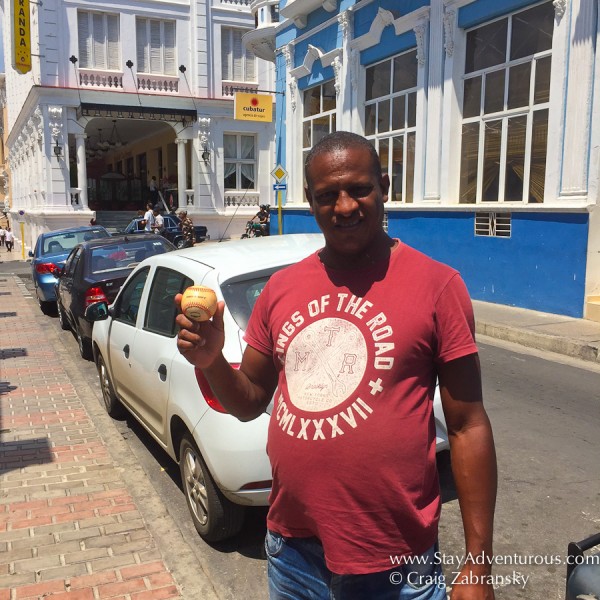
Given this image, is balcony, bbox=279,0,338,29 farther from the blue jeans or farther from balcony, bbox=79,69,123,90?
the blue jeans

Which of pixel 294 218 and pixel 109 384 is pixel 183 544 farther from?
pixel 294 218

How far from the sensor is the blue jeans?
1.69 metres

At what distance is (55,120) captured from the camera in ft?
88.8

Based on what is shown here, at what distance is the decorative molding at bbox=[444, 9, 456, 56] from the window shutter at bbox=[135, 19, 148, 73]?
1980 centimetres

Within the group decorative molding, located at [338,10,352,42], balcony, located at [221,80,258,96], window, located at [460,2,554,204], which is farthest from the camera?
balcony, located at [221,80,258,96]

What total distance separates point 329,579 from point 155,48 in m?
30.5

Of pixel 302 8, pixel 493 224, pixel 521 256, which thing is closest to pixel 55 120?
pixel 302 8

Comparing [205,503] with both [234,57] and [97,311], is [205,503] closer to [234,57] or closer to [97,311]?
[97,311]

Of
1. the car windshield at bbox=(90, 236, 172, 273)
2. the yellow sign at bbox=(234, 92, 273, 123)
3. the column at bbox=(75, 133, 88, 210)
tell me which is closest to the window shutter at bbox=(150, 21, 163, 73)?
Result: the column at bbox=(75, 133, 88, 210)

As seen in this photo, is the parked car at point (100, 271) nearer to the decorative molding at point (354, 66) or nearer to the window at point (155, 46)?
the decorative molding at point (354, 66)

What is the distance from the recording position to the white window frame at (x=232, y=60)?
30.1 m

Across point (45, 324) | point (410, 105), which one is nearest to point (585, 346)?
point (410, 105)

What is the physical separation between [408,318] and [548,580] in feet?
7.48

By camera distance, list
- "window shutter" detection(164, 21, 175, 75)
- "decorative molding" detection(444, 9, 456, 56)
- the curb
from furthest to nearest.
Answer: "window shutter" detection(164, 21, 175, 75)
"decorative molding" detection(444, 9, 456, 56)
the curb
